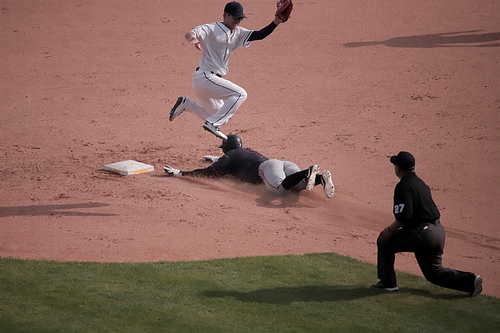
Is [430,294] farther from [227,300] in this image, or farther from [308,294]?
[227,300]

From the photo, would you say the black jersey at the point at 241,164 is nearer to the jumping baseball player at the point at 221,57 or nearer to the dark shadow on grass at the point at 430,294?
the jumping baseball player at the point at 221,57

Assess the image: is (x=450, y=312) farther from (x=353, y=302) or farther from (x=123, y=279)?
(x=123, y=279)

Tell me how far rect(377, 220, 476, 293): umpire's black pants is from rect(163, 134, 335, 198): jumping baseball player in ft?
8.02

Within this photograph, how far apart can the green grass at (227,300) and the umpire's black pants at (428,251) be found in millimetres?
207

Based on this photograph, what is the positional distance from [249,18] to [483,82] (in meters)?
8.49

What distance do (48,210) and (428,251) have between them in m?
5.18

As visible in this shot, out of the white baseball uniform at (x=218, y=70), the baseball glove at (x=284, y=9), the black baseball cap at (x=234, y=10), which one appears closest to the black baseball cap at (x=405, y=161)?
the white baseball uniform at (x=218, y=70)

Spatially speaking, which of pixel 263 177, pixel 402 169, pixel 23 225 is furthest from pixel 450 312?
pixel 23 225

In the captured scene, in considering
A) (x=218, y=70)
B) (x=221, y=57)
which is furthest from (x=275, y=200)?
(x=221, y=57)

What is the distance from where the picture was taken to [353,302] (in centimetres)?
471

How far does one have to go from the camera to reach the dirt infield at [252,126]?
21.4 ft

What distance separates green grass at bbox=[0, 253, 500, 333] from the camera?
14.0 feet

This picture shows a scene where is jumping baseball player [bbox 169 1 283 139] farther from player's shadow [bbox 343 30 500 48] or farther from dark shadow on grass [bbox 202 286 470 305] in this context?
player's shadow [bbox 343 30 500 48]

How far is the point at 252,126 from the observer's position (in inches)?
444
